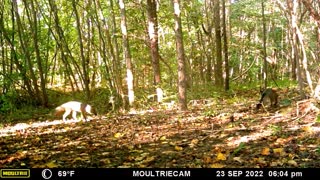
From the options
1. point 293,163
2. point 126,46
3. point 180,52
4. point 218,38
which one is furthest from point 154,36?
point 293,163

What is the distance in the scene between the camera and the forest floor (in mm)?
5203

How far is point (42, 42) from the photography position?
58.2ft

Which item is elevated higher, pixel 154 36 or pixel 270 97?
pixel 154 36

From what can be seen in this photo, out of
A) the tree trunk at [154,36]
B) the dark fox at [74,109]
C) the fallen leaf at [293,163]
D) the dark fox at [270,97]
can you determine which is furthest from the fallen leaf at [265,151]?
the tree trunk at [154,36]

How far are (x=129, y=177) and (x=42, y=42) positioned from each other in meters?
14.6

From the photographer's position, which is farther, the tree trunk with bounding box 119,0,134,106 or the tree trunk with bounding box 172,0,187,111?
the tree trunk with bounding box 119,0,134,106

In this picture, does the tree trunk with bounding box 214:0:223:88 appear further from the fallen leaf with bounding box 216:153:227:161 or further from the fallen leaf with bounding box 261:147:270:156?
the fallen leaf with bounding box 216:153:227:161

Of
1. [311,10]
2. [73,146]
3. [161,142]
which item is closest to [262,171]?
[161,142]

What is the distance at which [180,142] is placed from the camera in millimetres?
6574

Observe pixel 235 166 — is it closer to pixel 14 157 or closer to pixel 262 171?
pixel 262 171

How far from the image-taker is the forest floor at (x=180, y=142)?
17.1 feet

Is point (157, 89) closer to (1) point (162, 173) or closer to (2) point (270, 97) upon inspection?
(2) point (270, 97)

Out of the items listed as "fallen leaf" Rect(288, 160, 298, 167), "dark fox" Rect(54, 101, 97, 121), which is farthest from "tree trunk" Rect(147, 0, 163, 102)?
"fallen leaf" Rect(288, 160, 298, 167)

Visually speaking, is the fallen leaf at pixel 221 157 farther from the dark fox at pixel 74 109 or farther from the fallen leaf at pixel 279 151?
the dark fox at pixel 74 109
